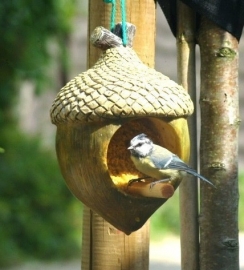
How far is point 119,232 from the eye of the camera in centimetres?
246

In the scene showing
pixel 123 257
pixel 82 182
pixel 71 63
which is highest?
pixel 71 63

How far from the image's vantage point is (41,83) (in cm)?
668

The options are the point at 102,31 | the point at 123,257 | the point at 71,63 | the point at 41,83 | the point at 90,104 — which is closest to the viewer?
the point at 90,104

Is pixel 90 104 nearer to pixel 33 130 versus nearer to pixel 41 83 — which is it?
pixel 41 83

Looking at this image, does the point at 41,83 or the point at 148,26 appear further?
the point at 41,83

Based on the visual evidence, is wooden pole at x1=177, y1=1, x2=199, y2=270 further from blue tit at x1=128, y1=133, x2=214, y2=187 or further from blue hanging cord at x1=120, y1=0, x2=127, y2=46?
blue tit at x1=128, y1=133, x2=214, y2=187

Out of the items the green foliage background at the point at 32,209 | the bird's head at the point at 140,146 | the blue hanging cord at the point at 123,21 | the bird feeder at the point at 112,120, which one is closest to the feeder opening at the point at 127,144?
the bird feeder at the point at 112,120

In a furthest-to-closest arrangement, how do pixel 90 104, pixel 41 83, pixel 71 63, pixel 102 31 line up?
pixel 71 63
pixel 41 83
pixel 102 31
pixel 90 104

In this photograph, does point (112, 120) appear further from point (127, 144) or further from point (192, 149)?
point (192, 149)

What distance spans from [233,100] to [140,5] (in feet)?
1.42

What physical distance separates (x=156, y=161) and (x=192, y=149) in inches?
18.7

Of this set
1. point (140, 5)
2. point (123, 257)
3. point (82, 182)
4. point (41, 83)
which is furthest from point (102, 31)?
point (41, 83)

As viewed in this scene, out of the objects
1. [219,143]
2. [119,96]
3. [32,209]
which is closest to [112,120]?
[119,96]

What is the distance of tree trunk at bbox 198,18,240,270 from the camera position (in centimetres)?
243
